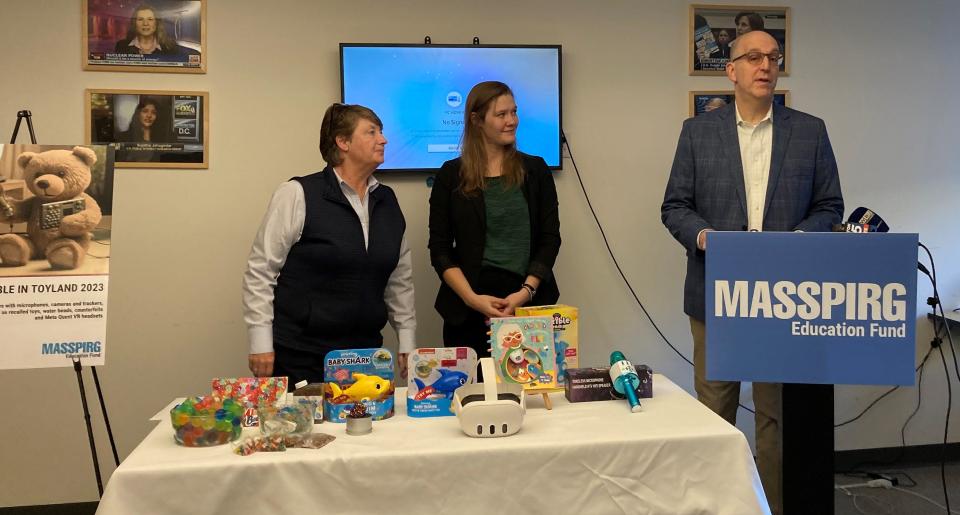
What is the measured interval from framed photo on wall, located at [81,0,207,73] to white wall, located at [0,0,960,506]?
0.15 ft

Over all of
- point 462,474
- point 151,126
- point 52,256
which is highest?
point 151,126

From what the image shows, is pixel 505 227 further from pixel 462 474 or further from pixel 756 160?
pixel 462 474

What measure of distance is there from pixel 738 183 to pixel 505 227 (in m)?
0.80

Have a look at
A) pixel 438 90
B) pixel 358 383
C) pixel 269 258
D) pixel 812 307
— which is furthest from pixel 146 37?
pixel 812 307

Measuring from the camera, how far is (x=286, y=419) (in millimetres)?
1639

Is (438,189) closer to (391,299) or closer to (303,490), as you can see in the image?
(391,299)

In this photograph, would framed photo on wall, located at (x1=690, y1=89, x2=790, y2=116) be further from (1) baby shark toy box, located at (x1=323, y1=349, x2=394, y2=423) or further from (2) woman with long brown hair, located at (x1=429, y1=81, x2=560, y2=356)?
(1) baby shark toy box, located at (x1=323, y1=349, x2=394, y2=423)

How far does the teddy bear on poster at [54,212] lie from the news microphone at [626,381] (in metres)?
1.52

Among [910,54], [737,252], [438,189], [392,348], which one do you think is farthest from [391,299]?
[910,54]

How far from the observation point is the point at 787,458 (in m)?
1.80

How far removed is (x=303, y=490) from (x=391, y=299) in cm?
110

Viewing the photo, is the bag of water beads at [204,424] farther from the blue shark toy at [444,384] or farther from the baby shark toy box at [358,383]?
the blue shark toy at [444,384]

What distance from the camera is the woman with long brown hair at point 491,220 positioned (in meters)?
2.66

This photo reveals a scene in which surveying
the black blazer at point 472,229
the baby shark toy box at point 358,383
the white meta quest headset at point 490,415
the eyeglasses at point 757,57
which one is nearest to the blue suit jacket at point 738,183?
the eyeglasses at point 757,57
